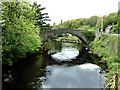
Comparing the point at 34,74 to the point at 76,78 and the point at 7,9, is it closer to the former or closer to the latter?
the point at 76,78

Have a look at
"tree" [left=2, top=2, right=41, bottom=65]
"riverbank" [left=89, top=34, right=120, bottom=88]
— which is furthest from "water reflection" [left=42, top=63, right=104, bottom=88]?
"tree" [left=2, top=2, right=41, bottom=65]

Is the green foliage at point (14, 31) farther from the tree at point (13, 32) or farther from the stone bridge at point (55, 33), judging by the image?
the stone bridge at point (55, 33)

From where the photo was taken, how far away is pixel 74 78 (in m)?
12.6

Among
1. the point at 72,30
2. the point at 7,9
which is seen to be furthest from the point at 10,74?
the point at 72,30

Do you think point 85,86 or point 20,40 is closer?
point 85,86

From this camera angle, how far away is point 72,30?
2756 centimetres

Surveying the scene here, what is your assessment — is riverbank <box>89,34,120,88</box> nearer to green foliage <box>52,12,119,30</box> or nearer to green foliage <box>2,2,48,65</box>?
green foliage <box>2,2,48,65</box>

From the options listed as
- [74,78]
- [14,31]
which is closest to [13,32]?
[14,31]

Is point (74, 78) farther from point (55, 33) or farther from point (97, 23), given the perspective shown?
point (97, 23)

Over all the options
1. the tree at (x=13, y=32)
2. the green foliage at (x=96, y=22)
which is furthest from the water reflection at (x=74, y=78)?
the green foliage at (x=96, y=22)

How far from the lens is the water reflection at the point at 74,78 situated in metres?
11.1

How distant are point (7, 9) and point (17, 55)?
521 centimetres

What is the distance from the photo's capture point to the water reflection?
11.1 metres

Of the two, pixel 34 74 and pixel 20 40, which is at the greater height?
pixel 20 40
